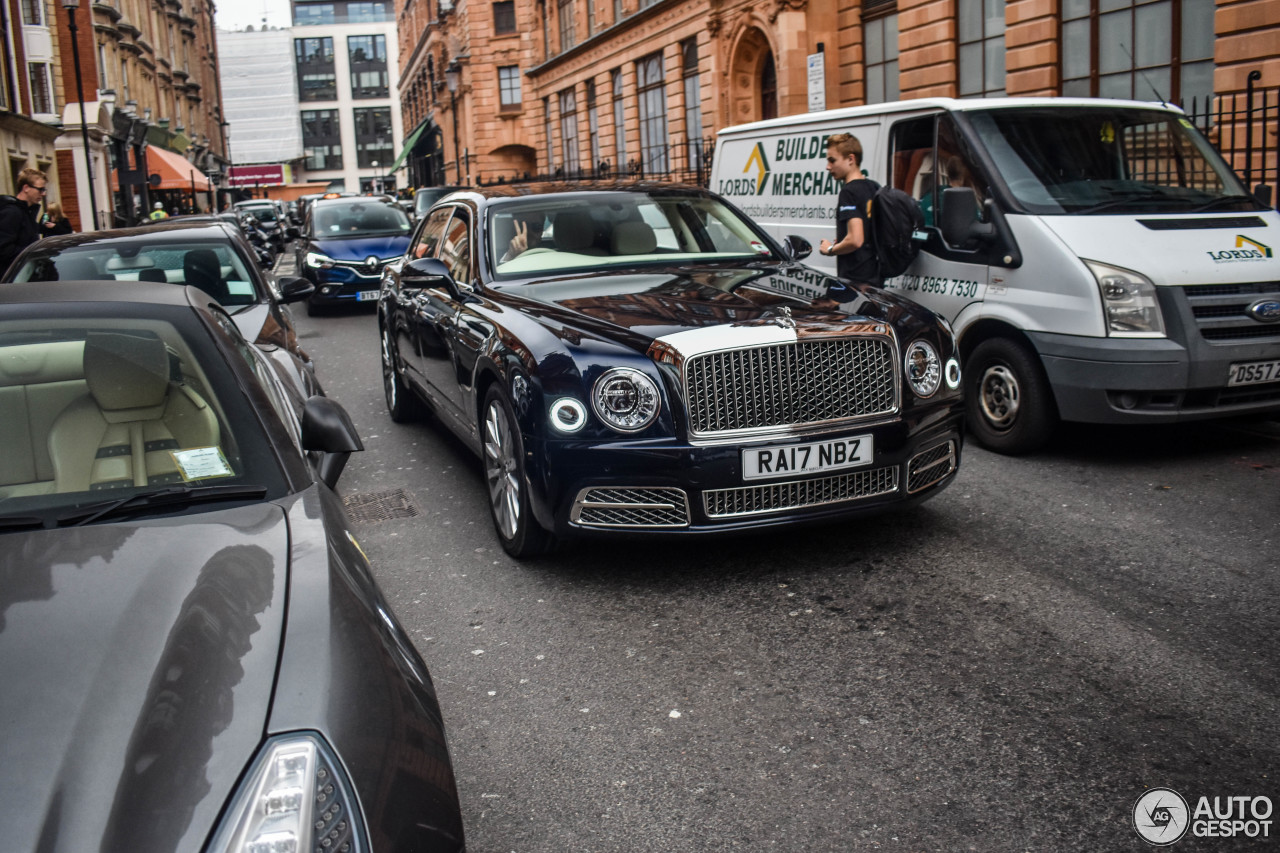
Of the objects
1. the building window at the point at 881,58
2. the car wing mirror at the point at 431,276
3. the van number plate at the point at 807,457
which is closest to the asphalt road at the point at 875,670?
the van number plate at the point at 807,457

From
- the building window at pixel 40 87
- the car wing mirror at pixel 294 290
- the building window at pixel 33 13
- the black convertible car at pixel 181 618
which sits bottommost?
the black convertible car at pixel 181 618

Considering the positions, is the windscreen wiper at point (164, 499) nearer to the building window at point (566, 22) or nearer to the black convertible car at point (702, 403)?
the black convertible car at point (702, 403)

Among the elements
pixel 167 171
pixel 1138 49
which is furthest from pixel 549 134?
pixel 1138 49

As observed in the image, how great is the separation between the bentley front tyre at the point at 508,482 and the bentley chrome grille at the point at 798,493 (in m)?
0.84

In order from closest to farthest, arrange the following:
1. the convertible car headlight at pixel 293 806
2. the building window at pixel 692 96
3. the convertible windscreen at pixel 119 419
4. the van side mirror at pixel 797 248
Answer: the convertible car headlight at pixel 293 806 < the convertible windscreen at pixel 119 419 < the van side mirror at pixel 797 248 < the building window at pixel 692 96

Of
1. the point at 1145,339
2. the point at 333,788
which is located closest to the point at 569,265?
the point at 1145,339

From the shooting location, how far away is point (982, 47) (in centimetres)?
1852

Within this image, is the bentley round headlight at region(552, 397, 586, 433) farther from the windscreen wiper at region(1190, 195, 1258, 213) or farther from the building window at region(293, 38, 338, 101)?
the building window at region(293, 38, 338, 101)

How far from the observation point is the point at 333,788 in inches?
74.7

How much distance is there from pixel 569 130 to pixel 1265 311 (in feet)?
124

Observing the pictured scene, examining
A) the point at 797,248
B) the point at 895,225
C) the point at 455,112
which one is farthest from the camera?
the point at 455,112

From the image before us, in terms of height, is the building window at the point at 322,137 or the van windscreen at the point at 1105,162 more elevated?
the building window at the point at 322,137

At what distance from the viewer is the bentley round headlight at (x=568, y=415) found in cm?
463

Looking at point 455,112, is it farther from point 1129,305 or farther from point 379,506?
point 1129,305
